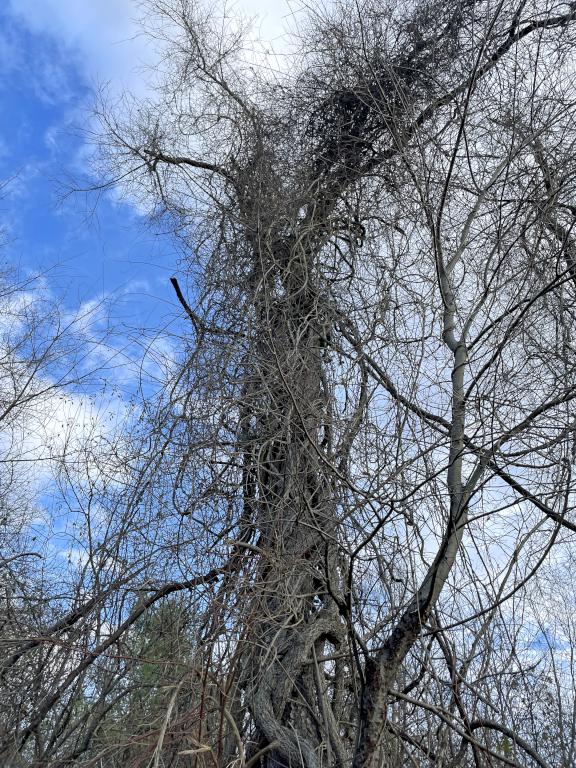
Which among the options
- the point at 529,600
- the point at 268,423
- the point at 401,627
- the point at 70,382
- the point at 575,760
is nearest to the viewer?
the point at 401,627

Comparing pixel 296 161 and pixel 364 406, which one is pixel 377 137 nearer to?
pixel 296 161

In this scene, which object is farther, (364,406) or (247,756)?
(364,406)

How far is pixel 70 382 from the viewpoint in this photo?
410 cm

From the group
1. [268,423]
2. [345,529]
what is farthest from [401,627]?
[268,423]

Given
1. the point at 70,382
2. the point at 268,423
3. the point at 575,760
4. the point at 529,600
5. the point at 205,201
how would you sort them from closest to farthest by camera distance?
the point at 529,600, the point at 575,760, the point at 268,423, the point at 205,201, the point at 70,382

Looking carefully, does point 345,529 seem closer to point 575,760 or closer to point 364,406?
point 364,406

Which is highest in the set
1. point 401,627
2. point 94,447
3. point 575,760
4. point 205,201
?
point 205,201

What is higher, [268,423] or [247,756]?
[268,423]

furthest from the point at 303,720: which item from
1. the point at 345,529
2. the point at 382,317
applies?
the point at 382,317

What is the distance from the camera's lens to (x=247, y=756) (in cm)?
230

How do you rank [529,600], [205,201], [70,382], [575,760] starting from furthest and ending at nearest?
1. [70,382]
2. [205,201]
3. [575,760]
4. [529,600]

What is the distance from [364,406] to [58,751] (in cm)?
174

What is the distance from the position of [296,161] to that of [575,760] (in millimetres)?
2792

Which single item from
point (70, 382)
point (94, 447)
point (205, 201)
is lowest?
point (94, 447)
